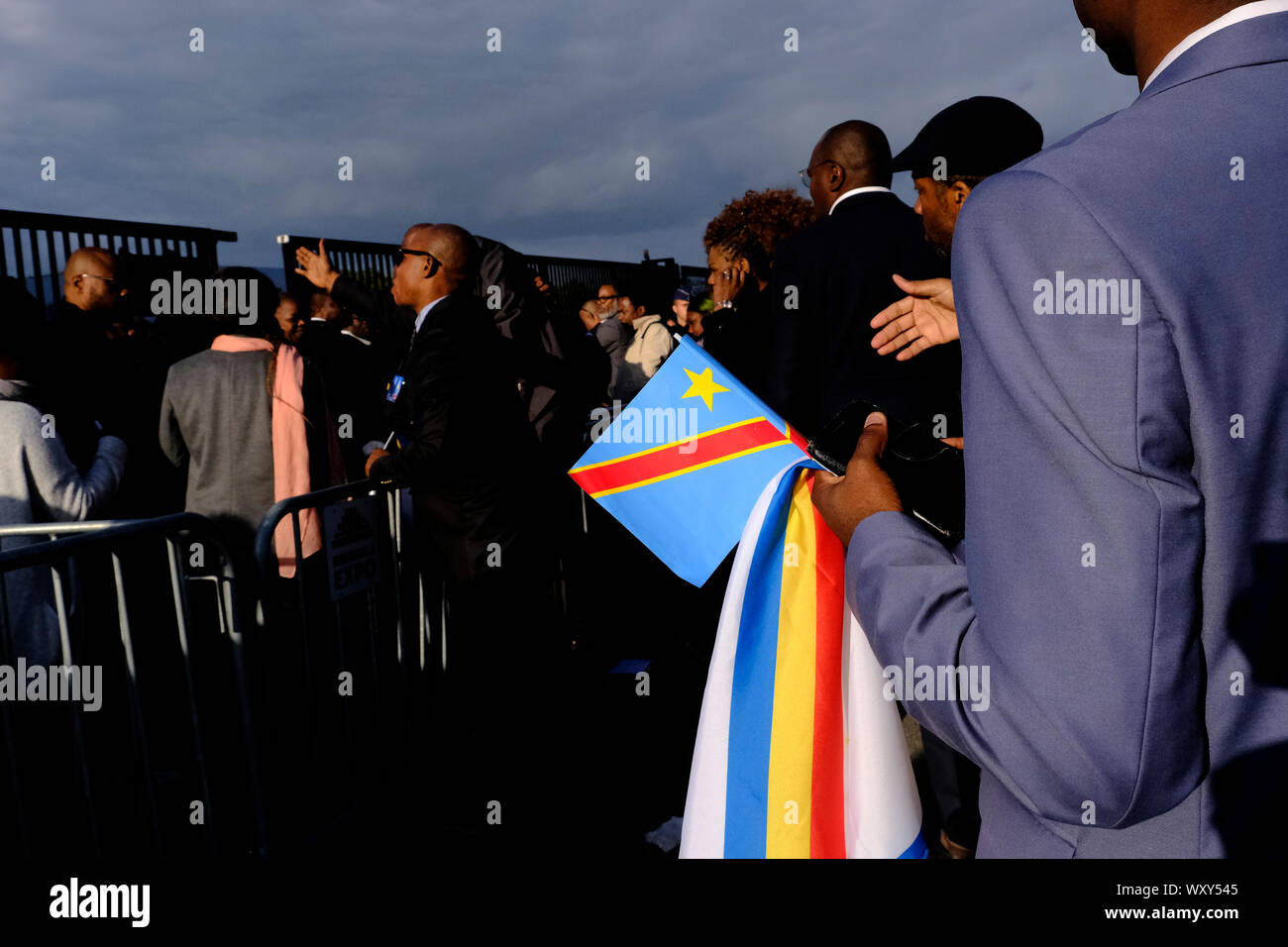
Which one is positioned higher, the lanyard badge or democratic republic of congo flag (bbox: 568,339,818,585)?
the lanyard badge

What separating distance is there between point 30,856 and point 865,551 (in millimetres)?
2830

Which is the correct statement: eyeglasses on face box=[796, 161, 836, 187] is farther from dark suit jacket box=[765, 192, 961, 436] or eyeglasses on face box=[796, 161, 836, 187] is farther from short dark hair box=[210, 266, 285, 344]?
short dark hair box=[210, 266, 285, 344]

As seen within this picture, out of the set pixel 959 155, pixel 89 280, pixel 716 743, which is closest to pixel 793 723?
pixel 716 743

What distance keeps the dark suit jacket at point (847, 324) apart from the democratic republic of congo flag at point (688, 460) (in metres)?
2.20

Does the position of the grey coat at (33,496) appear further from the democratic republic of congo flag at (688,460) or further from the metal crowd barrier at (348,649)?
the democratic republic of congo flag at (688,460)

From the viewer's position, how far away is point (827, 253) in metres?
3.93

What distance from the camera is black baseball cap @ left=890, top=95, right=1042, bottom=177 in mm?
3006

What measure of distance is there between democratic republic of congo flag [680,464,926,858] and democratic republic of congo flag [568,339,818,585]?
17 cm

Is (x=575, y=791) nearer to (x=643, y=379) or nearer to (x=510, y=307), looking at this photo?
(x=510, y=307)

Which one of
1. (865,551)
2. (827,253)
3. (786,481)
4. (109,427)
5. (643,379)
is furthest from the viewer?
(643,379)

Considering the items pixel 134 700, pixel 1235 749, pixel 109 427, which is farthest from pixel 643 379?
pixel 1235 749

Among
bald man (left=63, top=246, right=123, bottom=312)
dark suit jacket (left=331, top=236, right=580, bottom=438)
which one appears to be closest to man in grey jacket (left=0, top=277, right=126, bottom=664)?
bald man (left=63, top=246, right=123, bottom=312)

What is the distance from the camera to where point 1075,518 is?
0.79 m

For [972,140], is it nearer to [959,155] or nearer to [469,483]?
[959,155]
